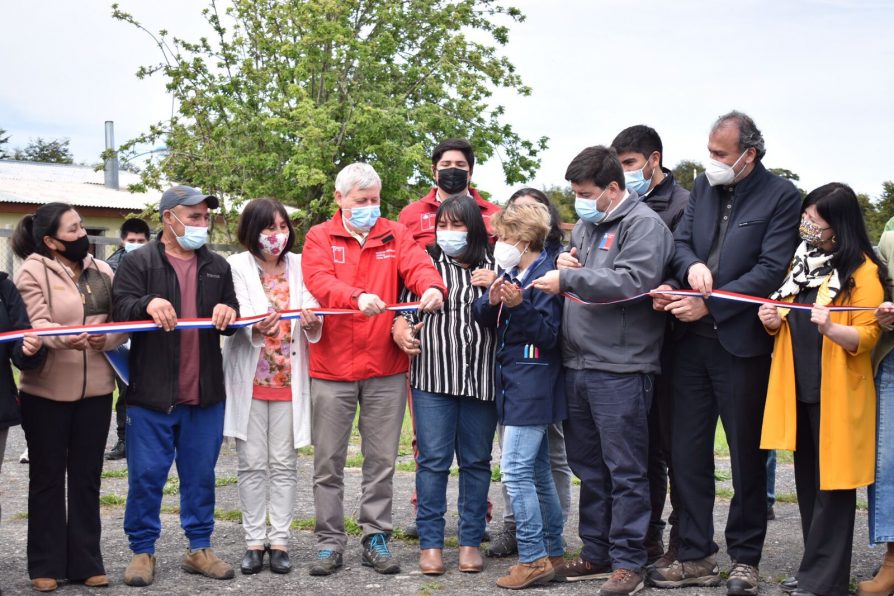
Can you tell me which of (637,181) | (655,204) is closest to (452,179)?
(637,181)

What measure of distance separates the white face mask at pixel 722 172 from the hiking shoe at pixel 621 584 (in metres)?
2.31

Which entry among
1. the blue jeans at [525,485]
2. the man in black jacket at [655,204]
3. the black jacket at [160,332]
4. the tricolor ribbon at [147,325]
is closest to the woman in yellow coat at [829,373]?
the man in black jacket at [655,204]

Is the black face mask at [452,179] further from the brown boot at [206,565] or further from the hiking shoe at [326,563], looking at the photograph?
the brown boot at [206,565]

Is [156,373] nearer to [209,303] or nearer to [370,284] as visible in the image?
[209,303]

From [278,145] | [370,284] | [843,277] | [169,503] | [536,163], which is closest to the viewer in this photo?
[843,277]

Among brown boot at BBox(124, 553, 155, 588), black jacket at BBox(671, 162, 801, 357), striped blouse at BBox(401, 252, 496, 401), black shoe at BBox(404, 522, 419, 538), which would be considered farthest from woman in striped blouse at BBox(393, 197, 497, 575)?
brown boot at BBox(124, 553, 155, 588)

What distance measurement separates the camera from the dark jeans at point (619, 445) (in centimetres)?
564

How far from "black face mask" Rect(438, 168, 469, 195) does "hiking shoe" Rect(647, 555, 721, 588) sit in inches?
115

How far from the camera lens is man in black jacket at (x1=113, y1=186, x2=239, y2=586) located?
19.2ft

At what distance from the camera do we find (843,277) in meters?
5.40

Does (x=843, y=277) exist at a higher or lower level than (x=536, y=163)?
lower

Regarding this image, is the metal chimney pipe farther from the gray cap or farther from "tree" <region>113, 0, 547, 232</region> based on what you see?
the gray cap

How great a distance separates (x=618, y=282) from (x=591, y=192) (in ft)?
1.99

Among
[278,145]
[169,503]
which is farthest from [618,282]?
[278,145]
